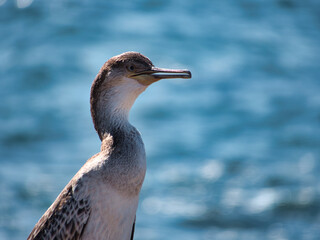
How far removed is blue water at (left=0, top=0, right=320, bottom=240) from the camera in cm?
1156

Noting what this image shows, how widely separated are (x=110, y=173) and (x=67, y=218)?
540 mm

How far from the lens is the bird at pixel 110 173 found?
4.91 metres

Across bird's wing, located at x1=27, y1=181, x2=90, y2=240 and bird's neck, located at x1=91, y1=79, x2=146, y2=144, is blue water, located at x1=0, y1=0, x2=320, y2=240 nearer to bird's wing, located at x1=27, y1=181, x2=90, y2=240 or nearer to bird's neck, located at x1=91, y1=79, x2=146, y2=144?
bird's wing, located at x1=27, y1=181, x2=90, y2=240

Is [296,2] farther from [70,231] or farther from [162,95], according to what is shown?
[70,231]

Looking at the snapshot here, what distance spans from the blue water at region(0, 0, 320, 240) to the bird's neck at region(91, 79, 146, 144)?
6.07m

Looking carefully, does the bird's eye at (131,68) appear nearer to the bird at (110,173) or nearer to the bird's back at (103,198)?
the bird at (110,173)

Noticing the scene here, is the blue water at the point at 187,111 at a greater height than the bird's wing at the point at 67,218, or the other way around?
the blue water at the point at 187,111

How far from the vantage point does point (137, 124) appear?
13227 mm

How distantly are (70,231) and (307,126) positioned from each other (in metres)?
9.59

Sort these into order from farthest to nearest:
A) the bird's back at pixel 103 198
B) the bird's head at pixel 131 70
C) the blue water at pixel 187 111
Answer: the blue water at pixel 187 111
the bird's head at pixel 131 70
the bird's back at pixel 103 198

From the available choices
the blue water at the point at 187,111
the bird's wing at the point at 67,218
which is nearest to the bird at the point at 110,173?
the bird's wing at the point at 67,218

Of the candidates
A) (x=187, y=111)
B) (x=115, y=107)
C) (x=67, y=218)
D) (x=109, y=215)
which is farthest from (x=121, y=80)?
(x=187, y=111)

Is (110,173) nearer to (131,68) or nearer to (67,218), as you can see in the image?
(67,218)

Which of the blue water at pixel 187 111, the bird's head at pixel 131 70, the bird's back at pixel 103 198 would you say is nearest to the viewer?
the bird's back at pixel 103 198
